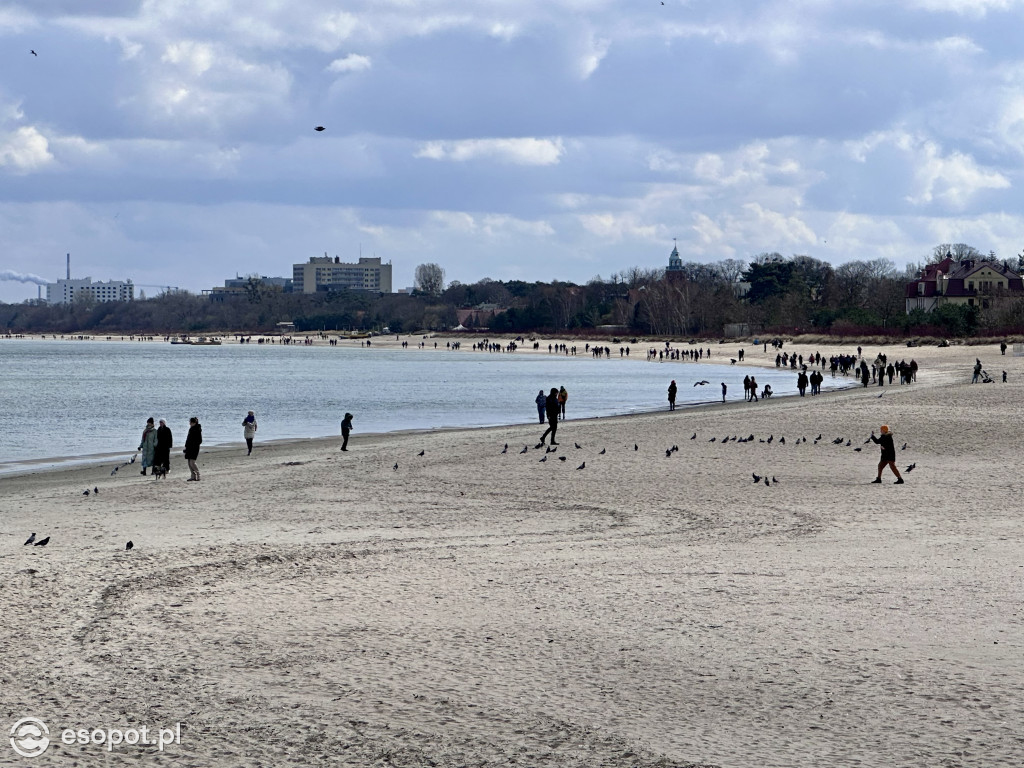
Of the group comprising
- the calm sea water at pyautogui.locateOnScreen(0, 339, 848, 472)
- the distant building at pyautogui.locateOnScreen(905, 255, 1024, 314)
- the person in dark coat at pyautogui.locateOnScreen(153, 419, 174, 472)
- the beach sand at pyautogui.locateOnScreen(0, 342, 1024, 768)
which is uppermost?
the distant building at pyautogui.locateOnScreen(905, 255, 1024, 314)

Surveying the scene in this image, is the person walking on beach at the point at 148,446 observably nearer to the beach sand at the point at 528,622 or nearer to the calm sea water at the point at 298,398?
the beach sand at the point at 528,622

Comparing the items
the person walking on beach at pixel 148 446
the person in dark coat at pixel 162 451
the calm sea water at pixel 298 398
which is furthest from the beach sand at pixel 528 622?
the calm sea water at pixel 298 398

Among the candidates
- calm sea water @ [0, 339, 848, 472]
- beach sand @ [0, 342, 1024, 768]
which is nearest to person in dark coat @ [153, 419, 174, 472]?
beach sand @ [0, 342, 1024, 768]

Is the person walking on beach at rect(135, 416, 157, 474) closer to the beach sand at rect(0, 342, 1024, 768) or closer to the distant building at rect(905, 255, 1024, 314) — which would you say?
the beach sand at rect(0, 342, 1024, 768)

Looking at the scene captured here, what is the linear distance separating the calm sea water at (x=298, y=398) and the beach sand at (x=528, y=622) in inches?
648

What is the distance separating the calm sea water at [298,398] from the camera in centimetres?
4166

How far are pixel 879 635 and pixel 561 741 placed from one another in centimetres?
379

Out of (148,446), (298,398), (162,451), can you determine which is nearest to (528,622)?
(162,451)

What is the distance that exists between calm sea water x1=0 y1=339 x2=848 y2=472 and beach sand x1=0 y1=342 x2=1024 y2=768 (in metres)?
16.5

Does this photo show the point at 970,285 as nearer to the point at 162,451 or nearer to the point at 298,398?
the point at 298,398

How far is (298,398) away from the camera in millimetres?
63625

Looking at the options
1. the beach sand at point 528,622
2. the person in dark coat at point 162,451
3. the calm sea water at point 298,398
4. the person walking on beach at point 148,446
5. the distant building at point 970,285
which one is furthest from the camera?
the distant building at point 970,285

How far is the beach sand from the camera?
27.5ft

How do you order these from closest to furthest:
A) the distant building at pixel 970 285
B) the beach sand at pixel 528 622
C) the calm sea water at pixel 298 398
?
the beach sand at pixel 528 622 < the calm sea water at pixel 298 398 < the distant building at pixel 970 285
